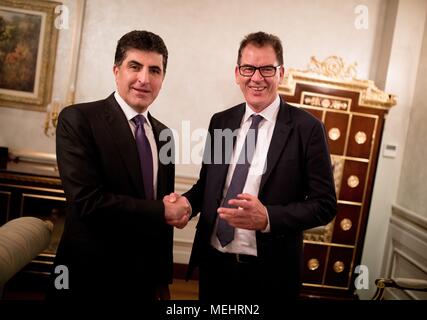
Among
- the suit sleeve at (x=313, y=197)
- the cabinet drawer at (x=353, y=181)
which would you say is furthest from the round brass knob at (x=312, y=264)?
the suit sleeve at (x=313, y=197)

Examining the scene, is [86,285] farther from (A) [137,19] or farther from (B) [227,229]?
(A) [137,19]

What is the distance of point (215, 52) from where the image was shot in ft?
11.3

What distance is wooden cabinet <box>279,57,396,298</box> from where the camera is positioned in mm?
3084

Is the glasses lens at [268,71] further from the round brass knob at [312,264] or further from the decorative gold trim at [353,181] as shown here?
the round brass knob at [312,264]

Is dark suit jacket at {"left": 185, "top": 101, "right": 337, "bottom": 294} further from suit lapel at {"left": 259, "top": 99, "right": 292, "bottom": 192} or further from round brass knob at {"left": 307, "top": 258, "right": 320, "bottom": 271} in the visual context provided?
round brass knob at {"left": 307, "top": 258, "right": 320, "bottom": 271}

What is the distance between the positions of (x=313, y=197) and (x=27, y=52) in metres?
2.98

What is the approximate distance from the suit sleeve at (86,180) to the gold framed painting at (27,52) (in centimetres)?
234

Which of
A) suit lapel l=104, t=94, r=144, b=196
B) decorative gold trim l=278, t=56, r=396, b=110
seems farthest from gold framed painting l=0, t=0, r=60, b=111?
suit lapel l=104, t=94, r=144, b=196

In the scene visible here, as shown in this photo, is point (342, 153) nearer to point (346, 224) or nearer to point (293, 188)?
point (346, 224)

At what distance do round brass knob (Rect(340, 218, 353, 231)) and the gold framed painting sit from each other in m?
2.82

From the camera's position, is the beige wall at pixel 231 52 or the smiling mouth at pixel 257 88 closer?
the smiling mouth at pixel 257 88

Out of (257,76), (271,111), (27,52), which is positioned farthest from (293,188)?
(27,52)

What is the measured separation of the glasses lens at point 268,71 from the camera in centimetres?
149
